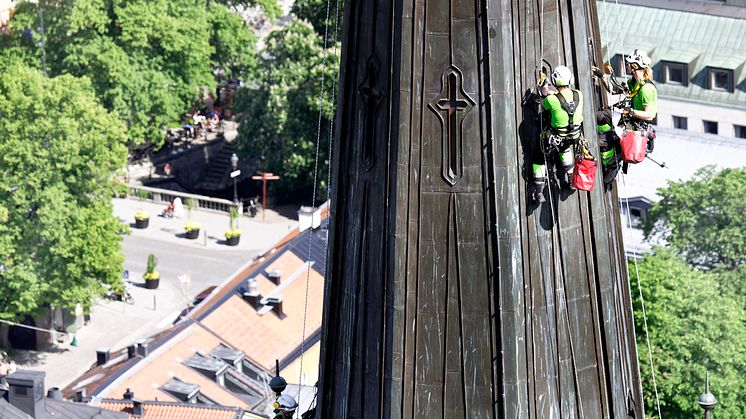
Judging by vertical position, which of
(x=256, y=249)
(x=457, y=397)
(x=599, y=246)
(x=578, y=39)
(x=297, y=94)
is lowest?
(x=457, y=397)

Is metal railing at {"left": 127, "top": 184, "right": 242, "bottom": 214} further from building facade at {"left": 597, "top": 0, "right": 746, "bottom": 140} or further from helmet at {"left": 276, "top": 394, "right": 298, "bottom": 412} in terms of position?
helmet at {"left": 276, "top": 394, "right": 298, "bottom": 412}

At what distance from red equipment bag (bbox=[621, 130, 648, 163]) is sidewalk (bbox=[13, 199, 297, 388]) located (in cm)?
7644

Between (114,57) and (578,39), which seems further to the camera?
(114,57)

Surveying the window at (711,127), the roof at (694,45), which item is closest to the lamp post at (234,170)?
the roof at (694,45)

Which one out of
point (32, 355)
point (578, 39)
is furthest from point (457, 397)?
point (32, 355)

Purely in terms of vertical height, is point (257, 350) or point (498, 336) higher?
point (257, 350)

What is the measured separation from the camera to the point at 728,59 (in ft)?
418

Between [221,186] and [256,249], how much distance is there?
19.6 meters

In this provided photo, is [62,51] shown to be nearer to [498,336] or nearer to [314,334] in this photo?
[314,334]

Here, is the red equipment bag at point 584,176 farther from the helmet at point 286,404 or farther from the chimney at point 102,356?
the chimney at point 102,356

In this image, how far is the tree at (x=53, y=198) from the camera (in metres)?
106

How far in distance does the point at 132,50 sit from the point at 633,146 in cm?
A: 10973

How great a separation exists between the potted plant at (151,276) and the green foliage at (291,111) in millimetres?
16179

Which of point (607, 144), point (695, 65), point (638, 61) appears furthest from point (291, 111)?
point (607, 144)
